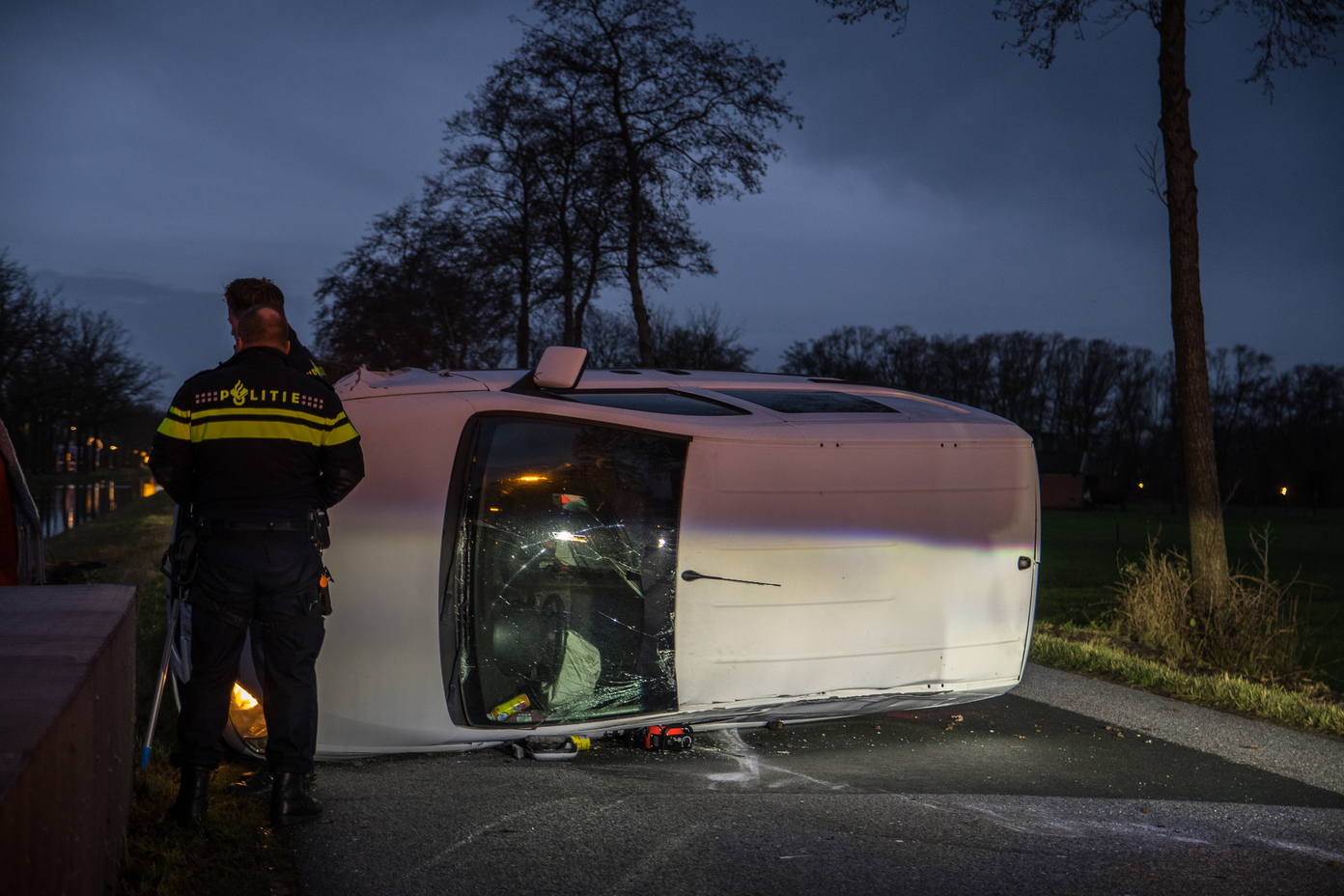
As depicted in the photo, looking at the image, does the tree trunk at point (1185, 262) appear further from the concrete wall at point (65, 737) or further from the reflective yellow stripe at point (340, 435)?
the concrete wall at point (65, 737)

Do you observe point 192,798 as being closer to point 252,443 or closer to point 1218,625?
point 252,443

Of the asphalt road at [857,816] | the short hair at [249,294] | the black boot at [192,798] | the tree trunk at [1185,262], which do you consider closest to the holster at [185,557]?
the black boot at [192,798]

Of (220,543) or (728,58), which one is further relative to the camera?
(728,58)

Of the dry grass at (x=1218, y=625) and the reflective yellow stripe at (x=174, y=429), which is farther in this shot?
the dry grass at (x=1218, y=625)

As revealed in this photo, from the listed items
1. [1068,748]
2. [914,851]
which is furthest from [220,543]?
[1068,748]

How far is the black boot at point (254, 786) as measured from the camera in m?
4.20

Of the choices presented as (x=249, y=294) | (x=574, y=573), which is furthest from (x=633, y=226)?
(x=574, y=573)

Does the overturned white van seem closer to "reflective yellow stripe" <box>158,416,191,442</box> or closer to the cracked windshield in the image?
the cracked windshield

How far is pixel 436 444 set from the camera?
14.0 ft

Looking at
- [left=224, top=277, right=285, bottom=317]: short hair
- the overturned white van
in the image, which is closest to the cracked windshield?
the overturned white van

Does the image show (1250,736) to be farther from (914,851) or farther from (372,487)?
(372,487)

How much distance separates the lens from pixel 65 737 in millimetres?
2250

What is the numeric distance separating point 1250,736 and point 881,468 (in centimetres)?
257

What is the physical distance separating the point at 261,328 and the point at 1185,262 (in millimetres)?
7754
